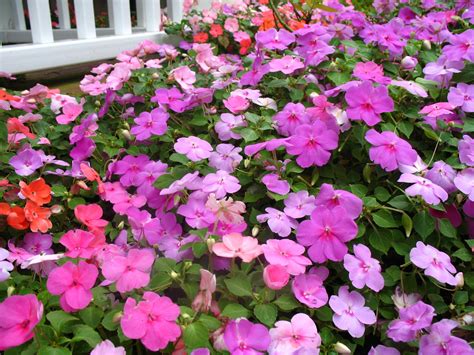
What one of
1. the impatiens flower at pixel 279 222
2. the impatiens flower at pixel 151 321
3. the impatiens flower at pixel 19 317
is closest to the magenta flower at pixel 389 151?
the impatiens flower at pixel 279 222

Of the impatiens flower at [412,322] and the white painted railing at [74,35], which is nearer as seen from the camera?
the impatiens flower at [412,322]

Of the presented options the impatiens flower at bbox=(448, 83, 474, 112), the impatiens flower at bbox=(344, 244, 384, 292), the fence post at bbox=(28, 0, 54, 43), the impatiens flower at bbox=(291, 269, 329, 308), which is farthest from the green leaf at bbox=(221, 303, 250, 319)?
the fence post at bbox=(28, 0, 54, 43)

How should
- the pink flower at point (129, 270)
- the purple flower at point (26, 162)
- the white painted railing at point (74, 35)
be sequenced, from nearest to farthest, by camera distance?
the pink flower at point (129, 270) → the purple flower at point (26, 162) → the white painted railing at point (74, 35)

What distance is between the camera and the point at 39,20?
7.93 feet

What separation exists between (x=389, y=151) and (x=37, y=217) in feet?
2.88

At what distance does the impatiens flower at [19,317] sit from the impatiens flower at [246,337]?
0.30m

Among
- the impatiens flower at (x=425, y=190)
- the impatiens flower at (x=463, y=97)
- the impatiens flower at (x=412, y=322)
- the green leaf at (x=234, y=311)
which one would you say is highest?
the impatiens flower at (x=463, y=97)

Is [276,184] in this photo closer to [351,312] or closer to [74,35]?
[351,312]

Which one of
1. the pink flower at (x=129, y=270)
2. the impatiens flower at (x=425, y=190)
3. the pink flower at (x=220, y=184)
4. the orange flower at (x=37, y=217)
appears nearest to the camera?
the pink flower at (x=129, y=270)

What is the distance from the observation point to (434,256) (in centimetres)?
94

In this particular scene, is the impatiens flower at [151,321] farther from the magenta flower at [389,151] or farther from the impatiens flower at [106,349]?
the magenta flower at [389,151]

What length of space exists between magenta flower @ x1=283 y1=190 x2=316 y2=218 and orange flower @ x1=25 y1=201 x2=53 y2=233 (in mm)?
611

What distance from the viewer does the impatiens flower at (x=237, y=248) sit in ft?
2.82

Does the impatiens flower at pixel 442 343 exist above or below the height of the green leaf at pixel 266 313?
below
